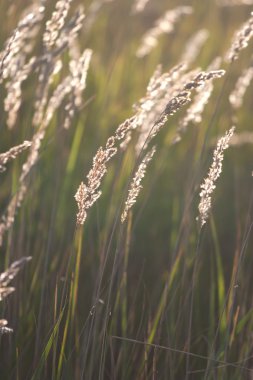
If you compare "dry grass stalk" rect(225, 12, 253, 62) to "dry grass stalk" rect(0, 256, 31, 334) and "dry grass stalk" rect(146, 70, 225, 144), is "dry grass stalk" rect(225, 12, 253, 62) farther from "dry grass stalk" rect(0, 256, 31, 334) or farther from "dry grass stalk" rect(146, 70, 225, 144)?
"dry grass stalk" rect(0, 256, 31, 334)

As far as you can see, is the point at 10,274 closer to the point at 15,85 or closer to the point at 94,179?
the point at 94,179

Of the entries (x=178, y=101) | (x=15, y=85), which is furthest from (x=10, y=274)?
(x=15, y=85)

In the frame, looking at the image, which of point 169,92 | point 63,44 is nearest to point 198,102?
point 169,92

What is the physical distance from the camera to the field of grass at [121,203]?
1.38m

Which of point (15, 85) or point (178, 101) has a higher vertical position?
point (15, 85)

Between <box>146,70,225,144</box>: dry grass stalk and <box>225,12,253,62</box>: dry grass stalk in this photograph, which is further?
<box>225,12,253,62</box>: dry grass stalk

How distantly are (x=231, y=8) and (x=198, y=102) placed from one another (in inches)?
124

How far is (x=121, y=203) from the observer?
129 cm

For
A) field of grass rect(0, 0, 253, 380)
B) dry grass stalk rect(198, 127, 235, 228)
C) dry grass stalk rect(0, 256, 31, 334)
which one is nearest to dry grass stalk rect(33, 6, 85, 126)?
field of grass rect(0, 0, 253, 380)

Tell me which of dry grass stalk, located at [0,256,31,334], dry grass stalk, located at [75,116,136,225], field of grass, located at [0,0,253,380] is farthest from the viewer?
field of grass, located at [0,0,253,380]

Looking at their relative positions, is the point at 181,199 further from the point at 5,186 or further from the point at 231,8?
the point at 231,8

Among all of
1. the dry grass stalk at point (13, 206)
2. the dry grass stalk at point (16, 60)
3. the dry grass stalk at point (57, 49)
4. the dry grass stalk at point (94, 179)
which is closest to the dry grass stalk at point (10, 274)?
the dry grass stalk at point (94, 179)

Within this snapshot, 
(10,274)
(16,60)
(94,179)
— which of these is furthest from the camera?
(16,60)

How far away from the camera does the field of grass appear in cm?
138
